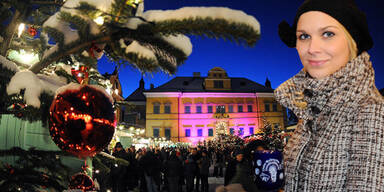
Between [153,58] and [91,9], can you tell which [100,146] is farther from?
[91,9]

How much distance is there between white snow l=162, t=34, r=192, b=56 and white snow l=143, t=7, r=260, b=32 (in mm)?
102

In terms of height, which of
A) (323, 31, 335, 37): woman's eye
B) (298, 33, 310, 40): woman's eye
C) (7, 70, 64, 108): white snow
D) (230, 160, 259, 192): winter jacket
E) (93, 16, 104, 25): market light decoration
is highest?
(93, 16, 104, 25): market light decoration

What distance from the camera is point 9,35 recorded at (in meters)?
1.40

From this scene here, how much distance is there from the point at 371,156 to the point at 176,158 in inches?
358

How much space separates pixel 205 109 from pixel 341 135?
32.9 m

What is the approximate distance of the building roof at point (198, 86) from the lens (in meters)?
34.1

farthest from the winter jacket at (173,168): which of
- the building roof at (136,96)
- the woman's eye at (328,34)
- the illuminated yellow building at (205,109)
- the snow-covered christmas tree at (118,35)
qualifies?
the building roof at (136,96)

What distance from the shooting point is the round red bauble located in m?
1.06

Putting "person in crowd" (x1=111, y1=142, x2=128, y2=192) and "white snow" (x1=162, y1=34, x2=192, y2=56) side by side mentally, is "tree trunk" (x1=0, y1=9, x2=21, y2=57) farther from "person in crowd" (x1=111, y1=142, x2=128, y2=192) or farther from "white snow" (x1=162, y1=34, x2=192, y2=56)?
"person in crowd" (x1=111, y1=142, x2=128, y2=192)

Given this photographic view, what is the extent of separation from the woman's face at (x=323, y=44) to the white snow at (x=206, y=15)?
1.39ft

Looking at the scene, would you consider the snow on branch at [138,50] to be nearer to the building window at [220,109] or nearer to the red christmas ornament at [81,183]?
the red christmas ornament at [81,183]

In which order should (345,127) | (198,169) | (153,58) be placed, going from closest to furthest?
1. (345,127)
2. (153,58)
3. (198,169)

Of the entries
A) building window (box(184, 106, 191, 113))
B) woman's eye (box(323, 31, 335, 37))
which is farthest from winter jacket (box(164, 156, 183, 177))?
building window (box(184, 106, 191, 113))

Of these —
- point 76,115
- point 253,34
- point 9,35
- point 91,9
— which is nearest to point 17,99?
point 9,35
